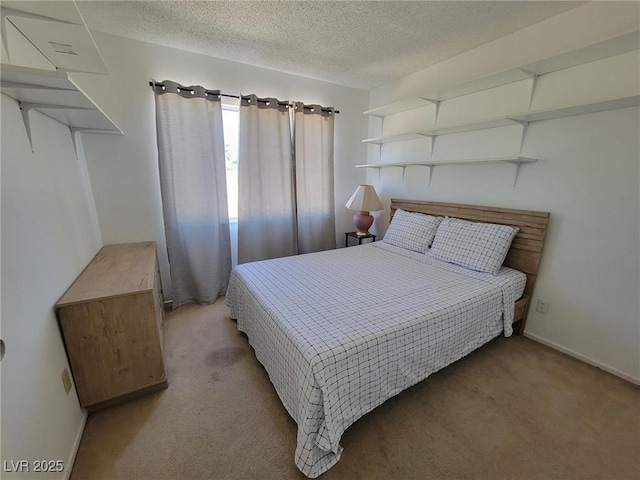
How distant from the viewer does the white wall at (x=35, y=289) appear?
914 mm

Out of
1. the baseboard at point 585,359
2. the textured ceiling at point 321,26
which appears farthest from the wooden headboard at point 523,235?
the textured ceiling at point 321,26

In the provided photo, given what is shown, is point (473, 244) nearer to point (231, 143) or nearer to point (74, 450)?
point (231, 143)

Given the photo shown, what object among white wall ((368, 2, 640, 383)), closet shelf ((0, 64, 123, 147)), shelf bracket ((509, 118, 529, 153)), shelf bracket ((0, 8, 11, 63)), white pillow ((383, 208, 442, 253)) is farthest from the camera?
white pillow ((383, 208, 442, 253))

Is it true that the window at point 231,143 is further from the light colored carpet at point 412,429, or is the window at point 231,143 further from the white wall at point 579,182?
the white wall at point 579,182

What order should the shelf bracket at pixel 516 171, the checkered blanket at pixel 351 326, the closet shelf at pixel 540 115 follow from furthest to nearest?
the shelf bracket at pixel 516 171 → the closet shelf at pixel 540 115 → the checkered blanket at pixel 351 326

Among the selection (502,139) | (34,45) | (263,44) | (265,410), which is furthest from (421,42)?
(265,410)

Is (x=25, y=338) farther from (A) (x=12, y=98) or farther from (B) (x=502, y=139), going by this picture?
(B) (x=502, y=139)

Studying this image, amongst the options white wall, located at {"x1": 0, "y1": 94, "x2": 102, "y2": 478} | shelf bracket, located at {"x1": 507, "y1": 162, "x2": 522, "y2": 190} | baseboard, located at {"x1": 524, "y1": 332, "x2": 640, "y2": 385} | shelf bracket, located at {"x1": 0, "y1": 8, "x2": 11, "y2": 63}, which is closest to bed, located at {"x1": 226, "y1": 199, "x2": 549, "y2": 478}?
baseboard, located at {"x1": 524, "y1": 332, "x2": 640, "y2": 385}

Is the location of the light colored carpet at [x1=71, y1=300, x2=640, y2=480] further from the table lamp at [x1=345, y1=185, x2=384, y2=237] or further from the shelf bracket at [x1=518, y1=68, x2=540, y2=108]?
the shelf bracket at [x1=518, y1=68, x2=540, y2=108]

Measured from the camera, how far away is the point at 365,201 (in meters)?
3.13

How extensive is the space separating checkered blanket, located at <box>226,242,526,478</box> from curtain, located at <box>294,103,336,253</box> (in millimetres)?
1073

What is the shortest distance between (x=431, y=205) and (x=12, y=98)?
3086 mm

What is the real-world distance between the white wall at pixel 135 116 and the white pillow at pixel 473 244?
243 cm

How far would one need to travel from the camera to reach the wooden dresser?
54.3 inches
